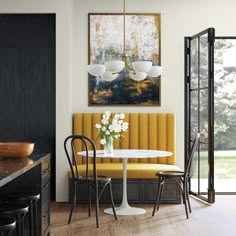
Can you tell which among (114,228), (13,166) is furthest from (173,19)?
(13,166)

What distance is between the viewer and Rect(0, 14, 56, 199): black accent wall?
280 inches

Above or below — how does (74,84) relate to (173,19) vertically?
below

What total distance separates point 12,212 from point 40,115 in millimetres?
3874

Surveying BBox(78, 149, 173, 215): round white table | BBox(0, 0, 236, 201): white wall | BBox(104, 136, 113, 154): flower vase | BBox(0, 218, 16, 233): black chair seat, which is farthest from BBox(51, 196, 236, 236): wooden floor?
BBox(0, 218, 16, 233): black chair seat

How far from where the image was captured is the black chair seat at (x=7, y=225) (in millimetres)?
2904

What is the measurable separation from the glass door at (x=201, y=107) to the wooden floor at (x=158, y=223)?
0.57 metres

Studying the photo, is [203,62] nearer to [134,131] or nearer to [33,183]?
[134,131]

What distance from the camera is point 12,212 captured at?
3342 mm

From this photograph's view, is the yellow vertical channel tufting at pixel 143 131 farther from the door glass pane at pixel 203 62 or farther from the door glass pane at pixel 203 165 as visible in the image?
the door glass pane at pixel 203 62

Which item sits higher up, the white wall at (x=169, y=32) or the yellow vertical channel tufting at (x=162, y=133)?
the white wall at (x=169, y=32)

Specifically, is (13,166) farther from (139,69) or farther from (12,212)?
(139,69)

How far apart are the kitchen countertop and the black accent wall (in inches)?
114

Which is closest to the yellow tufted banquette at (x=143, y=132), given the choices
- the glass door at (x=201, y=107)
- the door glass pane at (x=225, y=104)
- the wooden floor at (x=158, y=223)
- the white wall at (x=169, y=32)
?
the white wall at (x=169, y=32)

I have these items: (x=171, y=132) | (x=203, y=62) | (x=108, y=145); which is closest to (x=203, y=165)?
(x=171, y=132)
